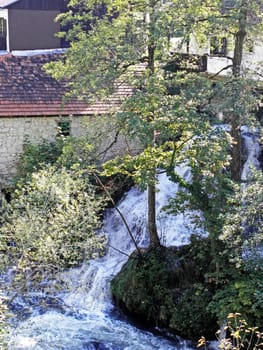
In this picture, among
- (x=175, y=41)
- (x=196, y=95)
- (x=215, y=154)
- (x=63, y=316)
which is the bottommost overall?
(x=63, y=316)

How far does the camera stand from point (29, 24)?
22938 millimetres

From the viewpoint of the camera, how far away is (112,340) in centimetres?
1176

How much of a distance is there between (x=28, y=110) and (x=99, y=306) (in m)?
7.92

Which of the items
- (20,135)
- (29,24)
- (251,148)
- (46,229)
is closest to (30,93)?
(20,135)

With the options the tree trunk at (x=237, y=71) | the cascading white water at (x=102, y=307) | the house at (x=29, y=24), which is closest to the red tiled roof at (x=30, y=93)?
the house at (x=29, y=24)

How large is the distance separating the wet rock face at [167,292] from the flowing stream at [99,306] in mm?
322

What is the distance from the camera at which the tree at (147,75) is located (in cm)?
1117

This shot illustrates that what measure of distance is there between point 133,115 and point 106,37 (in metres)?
2.13

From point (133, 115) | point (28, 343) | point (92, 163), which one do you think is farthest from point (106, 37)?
point (28, 343)

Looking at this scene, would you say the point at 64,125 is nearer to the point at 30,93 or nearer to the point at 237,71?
the point at 30,93

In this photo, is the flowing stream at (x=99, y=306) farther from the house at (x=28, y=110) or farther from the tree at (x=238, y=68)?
the house at (x=28, y=110)

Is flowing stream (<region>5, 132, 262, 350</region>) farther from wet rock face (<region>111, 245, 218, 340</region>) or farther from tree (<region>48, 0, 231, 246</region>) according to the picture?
tree (<region>48, 0, 231, 246</region>)

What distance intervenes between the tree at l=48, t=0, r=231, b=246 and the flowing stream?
2.02m

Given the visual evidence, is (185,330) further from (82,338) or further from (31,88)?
(31,88)
